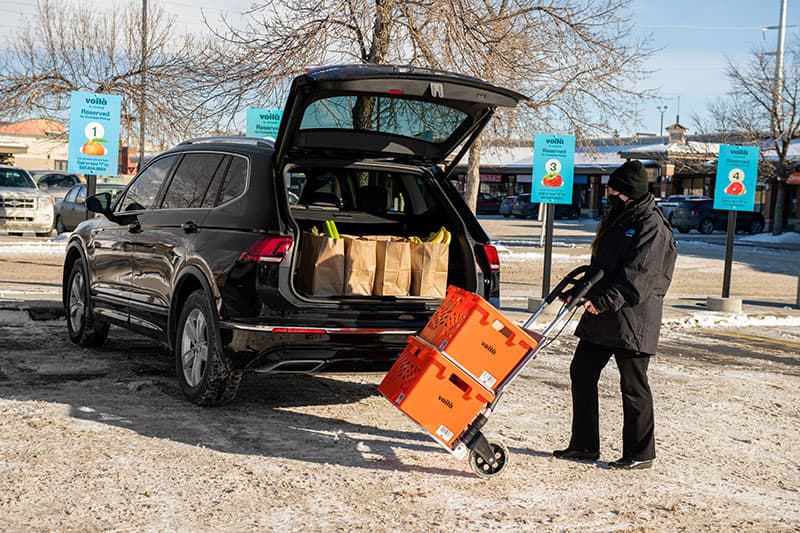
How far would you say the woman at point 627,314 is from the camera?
5727 millimetres

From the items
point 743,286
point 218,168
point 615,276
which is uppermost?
point 218,168

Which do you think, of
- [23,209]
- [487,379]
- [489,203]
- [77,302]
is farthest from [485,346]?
[489,203]

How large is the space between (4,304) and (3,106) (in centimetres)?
2125

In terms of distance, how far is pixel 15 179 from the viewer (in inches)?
997

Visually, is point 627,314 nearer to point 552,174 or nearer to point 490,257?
point 490,257

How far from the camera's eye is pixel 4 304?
11164 millimetres

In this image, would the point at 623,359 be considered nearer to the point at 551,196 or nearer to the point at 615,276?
the point at 615,276

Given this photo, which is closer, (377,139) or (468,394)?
(468,394)

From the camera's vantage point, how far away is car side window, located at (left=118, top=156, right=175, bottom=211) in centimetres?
810

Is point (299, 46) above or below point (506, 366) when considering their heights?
above

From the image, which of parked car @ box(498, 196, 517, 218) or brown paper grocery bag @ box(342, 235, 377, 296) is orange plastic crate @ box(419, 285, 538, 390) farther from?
parked car @ box(498, 196, 517, 218)

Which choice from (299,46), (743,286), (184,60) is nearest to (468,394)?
(299,46)

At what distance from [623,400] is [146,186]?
14.5 feet

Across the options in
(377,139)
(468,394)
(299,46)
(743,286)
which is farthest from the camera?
(743,286)
